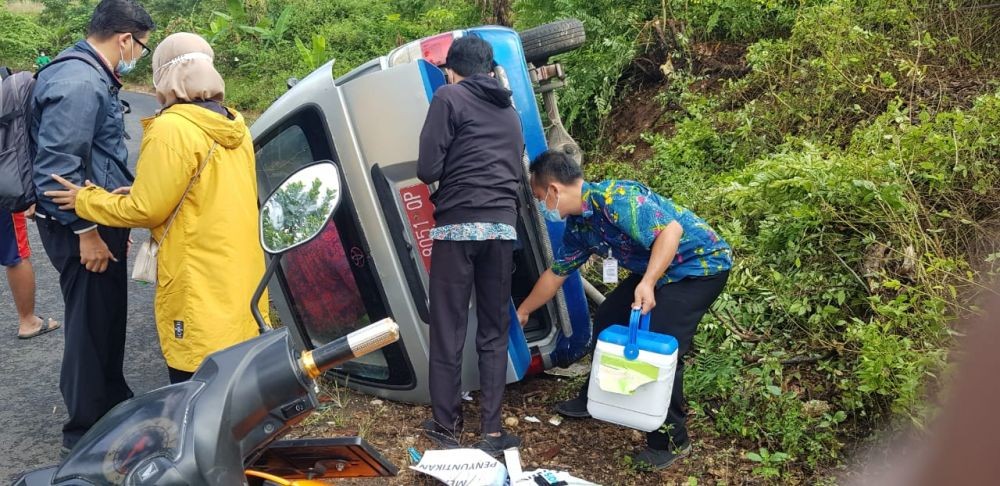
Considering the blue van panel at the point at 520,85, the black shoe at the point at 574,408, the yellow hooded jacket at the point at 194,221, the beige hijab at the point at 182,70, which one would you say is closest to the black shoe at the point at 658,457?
the black shoe at the point at 574,408

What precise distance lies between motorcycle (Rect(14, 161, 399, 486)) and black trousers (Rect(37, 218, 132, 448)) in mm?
1999

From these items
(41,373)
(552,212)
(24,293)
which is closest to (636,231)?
(552,212)

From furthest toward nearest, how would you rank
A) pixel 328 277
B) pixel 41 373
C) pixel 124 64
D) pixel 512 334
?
1. pixel 41 373
2. pixel 328 277
3. pixel 512 334
4. pixel 124 64

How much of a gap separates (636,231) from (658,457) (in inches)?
41.4

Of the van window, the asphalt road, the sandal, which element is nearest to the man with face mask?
the asphalt road

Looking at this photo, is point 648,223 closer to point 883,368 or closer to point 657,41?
point 883,368

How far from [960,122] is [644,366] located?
2.41 meters

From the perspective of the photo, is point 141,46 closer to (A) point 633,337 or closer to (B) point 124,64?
(B) point 124,64

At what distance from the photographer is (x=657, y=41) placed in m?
7.13

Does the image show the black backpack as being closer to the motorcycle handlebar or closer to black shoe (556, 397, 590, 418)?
the motorcycle handlebar

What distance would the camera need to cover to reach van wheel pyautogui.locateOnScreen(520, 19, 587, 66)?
16.7 ft

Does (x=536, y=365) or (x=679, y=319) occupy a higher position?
(x=679, y=319)

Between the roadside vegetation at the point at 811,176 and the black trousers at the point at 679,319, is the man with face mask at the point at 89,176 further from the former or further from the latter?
the roadside vegetation at the point at 811,176

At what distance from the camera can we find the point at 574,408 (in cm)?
416
